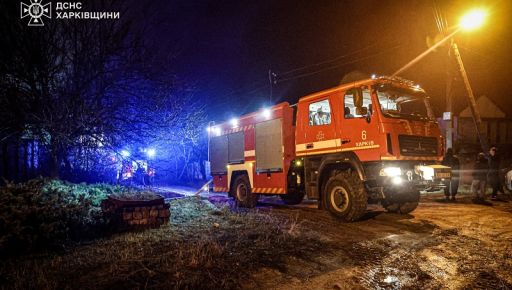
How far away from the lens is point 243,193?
10305 millimetres

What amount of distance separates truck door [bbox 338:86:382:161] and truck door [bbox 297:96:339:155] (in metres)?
0.29

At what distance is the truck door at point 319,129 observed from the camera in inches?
292

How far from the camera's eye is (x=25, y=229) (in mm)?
4934

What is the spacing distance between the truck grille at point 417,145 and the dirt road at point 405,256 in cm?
146

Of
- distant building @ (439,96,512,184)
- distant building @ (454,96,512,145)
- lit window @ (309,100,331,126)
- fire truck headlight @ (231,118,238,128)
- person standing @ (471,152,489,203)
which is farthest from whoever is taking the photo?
distant building @ (454,96,512,145)

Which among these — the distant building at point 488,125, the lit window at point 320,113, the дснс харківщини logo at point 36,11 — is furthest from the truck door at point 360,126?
the distant building at point 488,125

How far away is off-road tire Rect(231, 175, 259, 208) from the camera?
32.4ft

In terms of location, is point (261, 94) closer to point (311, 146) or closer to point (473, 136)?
point (473, 136)

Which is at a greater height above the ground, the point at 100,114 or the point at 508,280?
the point at 100,114

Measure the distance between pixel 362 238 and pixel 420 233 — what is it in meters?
1.18

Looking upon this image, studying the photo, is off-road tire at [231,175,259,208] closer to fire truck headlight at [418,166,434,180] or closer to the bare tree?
the bare tree

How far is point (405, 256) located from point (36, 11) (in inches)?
359

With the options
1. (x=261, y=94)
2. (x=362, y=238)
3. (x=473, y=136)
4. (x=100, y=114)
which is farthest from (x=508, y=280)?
(x=261, y=94)

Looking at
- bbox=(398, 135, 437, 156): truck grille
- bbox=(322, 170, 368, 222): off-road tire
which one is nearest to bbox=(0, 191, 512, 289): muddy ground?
bbox=(322, 170, 368, 222): off-road tire
